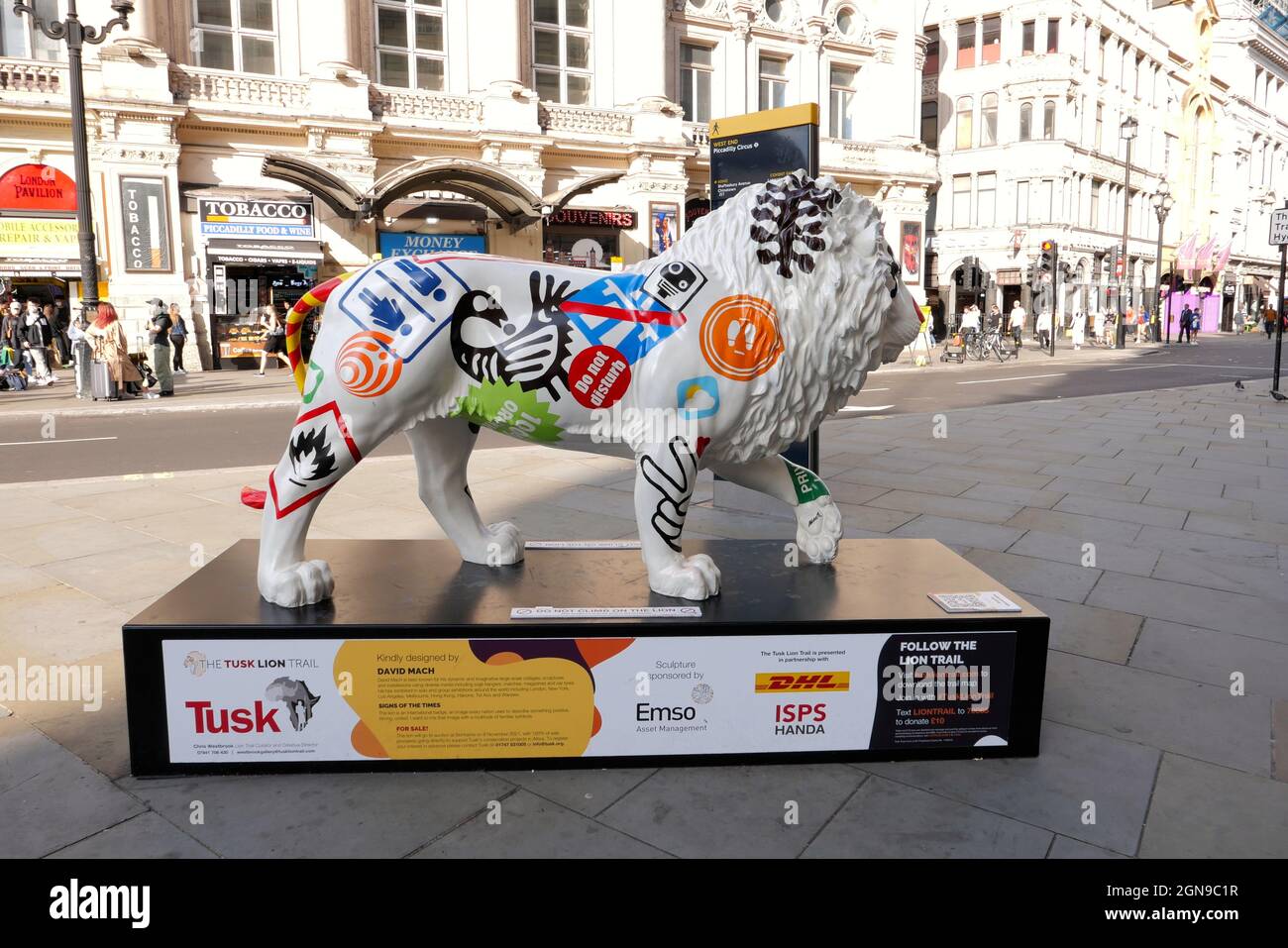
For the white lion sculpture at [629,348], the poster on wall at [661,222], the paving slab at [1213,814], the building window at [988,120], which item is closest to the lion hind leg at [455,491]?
the white lion sculpture at [629,348]

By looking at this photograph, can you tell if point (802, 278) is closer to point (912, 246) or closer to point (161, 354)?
point (161, 354)

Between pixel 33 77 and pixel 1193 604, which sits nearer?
pixel 1193 604

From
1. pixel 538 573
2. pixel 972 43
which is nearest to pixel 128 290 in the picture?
pixel 538 573

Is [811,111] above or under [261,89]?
under

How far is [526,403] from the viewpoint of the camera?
283 cm

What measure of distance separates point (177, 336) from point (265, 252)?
2587 mm

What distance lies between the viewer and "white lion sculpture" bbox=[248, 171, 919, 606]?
274 cm

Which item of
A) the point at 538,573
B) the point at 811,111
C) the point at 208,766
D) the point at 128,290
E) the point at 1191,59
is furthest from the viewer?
the point at 1191,59

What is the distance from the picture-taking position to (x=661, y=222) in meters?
24.2

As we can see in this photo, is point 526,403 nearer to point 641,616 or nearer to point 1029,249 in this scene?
point 641,616

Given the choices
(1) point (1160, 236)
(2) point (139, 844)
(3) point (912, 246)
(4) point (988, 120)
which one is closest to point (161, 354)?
(2) point (139, 844)

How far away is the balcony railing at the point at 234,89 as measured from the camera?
1931 cm

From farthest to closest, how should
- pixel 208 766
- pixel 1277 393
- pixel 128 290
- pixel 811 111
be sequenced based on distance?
pixel 128 290, pixel 1277 393, pixel 811 111, pixel 208 766

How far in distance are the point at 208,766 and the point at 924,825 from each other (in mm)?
2061
